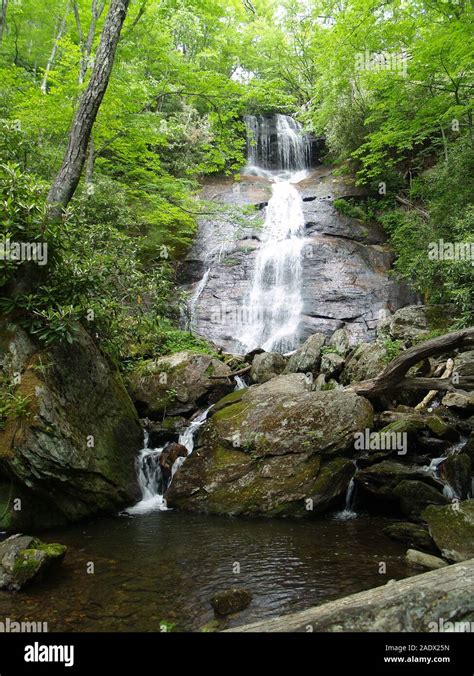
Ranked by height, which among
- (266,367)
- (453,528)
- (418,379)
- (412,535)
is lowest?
(412,535)

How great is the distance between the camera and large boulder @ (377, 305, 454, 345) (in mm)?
12781

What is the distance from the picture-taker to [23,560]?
5.08m

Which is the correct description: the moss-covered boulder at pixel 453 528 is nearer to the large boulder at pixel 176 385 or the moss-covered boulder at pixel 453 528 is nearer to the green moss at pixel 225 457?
the green moss at pixel 225 457

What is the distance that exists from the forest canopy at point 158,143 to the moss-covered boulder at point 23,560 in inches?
124

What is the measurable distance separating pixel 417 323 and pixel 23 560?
11.8m

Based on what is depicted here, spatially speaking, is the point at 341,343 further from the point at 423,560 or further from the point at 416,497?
the point at 423,560

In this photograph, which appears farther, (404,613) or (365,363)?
(365,363)

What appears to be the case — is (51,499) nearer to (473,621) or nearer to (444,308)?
Answer: (473,621)

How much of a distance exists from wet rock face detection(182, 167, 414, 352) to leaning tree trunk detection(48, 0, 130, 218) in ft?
20.6

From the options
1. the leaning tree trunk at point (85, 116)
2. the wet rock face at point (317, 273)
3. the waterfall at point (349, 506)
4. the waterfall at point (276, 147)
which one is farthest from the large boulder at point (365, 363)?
the waterfall at point (276, 147)

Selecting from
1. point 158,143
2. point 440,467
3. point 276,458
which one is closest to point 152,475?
point 276,458

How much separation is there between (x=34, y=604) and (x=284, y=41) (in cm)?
3496

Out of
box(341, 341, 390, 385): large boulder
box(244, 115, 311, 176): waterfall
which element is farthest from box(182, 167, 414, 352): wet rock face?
box(244, 115, 311, 176): waterfall

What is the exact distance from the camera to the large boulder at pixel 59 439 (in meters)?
6.67
